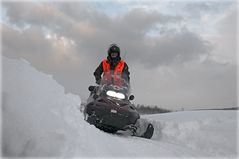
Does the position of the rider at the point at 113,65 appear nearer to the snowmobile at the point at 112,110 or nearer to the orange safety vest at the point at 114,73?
the orange safety vest at the point at 114,73

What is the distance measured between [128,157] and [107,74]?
5.30m

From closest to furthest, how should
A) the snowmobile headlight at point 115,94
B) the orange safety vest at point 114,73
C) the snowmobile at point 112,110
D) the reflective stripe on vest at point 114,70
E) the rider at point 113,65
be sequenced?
the snowmobile at point 112,110, the snowmobile headlight at point 115,94, the orange safety vest at point 114,73, the reflective stripe on vest at point 114,70, the rider at point 113,65

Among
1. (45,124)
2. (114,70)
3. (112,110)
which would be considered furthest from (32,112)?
(114,70)

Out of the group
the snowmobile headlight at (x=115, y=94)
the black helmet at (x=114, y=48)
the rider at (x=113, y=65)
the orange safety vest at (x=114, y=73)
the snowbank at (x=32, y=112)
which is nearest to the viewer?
the snowbank at (x=32, y=112)

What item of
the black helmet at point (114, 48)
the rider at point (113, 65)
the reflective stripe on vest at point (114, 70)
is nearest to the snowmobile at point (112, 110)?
the reflective stripe on vest at point (114, 70)

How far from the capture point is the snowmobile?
35.8ft

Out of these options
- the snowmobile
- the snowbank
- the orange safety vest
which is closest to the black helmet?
the orange safety vest

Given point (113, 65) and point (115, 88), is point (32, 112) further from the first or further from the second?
point (113, 65)

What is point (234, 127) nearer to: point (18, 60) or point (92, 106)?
point (92, 106)

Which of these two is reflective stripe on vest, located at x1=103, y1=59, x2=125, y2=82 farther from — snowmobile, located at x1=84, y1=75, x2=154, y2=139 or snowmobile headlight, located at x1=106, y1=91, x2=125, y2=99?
snowmobile headlight, located at x1=106, y1=91, x2=125, y2=99

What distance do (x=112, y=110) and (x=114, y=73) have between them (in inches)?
→ 71.3

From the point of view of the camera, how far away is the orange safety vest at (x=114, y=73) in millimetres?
12141

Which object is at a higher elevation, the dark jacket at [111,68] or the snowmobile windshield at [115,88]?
the dark jacket at [111,68]

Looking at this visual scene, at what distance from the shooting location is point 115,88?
38.7ft
